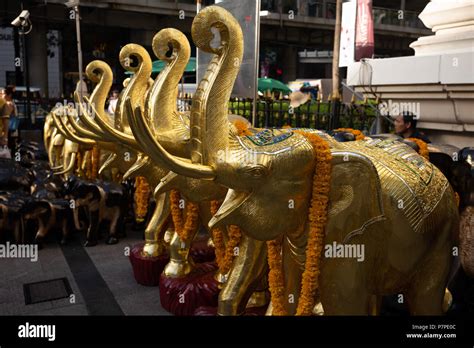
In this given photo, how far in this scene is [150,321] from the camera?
304cm

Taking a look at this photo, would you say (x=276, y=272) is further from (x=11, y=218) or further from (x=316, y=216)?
(x=11, y=218)

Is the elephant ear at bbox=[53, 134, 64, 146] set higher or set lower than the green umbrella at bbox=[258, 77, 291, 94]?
lower

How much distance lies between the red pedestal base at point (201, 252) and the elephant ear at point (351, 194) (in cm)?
276

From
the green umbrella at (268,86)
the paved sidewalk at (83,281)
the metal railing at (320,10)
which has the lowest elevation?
the paved sidewalk at (83,281)

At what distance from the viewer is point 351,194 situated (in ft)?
7.88

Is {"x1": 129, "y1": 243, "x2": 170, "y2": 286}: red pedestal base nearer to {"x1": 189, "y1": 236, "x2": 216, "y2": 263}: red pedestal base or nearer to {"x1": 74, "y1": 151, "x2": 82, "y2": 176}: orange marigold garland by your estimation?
{"x1": 189, "y1": 236, "x2": 216, "y2": 263}: red pedestal base

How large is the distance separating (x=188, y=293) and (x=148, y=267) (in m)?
0.84

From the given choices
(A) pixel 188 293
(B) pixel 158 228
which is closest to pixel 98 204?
(B) pixel 158 228

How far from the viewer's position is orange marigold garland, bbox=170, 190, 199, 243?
13.5 ft

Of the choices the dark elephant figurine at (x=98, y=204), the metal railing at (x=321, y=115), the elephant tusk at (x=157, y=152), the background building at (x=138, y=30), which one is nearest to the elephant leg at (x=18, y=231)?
the dark elephant figurine at (x=98, y=204)

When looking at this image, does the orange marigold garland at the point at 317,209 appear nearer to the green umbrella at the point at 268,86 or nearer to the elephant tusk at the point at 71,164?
the elephant tusk at the point at 71,164

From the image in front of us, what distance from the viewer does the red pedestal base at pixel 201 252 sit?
5002 millimetres

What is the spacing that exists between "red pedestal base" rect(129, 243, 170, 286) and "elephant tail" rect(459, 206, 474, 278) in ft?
8.59

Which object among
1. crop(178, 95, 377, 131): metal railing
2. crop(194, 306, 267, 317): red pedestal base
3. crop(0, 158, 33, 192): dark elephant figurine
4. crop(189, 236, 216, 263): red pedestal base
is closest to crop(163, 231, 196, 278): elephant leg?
crop(189, 236, 216, 263): red pedestal base
